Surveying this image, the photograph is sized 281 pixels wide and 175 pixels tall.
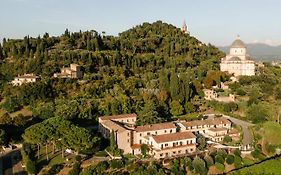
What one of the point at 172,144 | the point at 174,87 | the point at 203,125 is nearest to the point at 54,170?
the point at 172,144

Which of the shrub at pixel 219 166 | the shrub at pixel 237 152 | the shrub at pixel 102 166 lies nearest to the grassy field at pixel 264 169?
the shrub at pixel 219 166

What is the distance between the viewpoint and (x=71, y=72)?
49.2m

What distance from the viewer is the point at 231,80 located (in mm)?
53219

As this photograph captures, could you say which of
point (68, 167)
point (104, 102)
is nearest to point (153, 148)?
point (68, 167)

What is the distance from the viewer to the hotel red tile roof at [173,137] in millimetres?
32097

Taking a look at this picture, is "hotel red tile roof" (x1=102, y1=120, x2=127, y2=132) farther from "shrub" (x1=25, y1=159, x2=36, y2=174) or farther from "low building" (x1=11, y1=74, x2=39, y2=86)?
"low building" (x1=11, y1=74, x2=39, y2=86)

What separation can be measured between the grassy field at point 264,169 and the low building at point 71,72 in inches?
1027

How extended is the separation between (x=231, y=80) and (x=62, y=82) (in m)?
22.8

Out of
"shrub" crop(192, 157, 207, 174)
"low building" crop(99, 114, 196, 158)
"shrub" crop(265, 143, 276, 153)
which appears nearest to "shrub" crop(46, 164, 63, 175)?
"low building" crop(99, 114, 196, 158)

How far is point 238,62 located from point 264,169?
26.4 m

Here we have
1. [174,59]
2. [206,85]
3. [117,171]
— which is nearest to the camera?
[117,171]

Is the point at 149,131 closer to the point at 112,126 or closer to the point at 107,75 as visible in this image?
the point at 112,126

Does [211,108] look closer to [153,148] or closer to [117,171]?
[153,148]

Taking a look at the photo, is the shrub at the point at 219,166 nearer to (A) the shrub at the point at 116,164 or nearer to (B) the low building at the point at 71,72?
(A) the shrub at the point at 116,164
